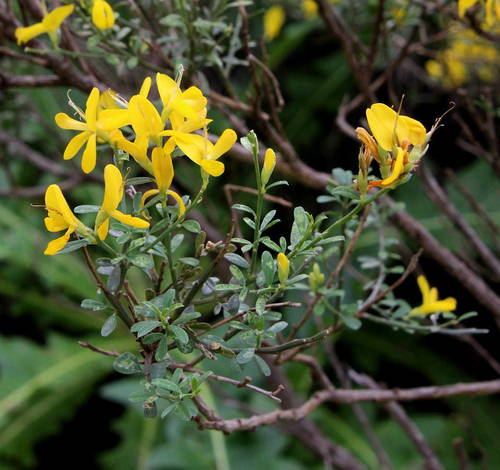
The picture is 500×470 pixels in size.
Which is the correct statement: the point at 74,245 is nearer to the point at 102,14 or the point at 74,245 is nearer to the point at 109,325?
the point at 109,325

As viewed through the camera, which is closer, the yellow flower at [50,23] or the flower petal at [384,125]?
the flower petal at [384,125]

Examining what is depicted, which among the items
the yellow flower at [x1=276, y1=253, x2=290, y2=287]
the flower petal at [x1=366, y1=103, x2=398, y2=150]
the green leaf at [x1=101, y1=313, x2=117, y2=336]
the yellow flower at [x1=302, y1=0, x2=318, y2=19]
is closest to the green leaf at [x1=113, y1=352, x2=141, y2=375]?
the green leaf at [x1=101, y1=313, x2=117, y2=336]

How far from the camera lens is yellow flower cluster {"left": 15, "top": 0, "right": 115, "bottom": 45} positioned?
696 mm

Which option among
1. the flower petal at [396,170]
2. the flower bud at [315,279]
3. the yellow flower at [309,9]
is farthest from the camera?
the yellow flower at [309,9]

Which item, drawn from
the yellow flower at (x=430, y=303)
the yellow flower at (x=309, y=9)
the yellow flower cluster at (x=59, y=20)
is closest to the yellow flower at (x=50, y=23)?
the yellow flower cluster at (x=59, y=20)

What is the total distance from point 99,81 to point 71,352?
54.6 inches

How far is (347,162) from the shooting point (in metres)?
2.54

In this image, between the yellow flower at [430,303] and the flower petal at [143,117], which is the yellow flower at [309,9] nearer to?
the yellow flower at [430,303]

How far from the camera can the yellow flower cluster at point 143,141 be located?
1.44 feet

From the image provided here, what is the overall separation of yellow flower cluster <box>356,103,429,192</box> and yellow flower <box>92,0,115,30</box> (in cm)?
40

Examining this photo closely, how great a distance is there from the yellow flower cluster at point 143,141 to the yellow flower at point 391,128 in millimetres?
98

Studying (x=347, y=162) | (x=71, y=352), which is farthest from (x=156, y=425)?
(x=347, y=162)

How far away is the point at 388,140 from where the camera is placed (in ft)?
1.50

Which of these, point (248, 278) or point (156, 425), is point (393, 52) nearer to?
point (156, 425)
